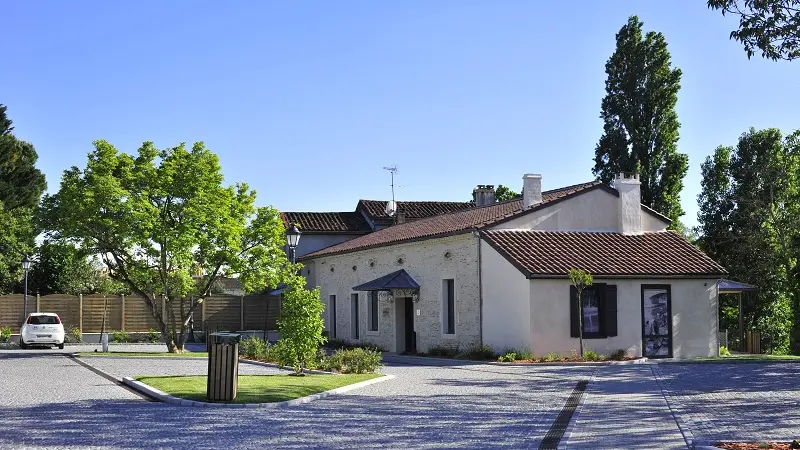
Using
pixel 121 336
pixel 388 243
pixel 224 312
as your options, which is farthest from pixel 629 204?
pixel 121 336

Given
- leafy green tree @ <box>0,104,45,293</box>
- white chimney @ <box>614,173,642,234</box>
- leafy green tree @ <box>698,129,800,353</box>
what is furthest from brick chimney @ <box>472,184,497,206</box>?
leafy green tree @ <box>0,104,45,293</box>

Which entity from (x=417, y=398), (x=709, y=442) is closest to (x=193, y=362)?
(x=417, y=398)

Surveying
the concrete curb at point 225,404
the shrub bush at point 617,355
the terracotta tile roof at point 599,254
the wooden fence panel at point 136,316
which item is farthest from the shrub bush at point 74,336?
the shrub bush at point 617,355

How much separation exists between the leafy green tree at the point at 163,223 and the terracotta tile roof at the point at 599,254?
27.1 feet

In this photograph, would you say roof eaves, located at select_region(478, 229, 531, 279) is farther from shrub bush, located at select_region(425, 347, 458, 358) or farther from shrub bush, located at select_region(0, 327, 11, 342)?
shrub bush, located at select_region(0, 327, 11, 342)

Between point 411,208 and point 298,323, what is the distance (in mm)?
30364

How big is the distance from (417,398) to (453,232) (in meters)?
13.5

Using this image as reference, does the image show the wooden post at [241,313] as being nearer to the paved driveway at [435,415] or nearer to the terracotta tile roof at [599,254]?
the terracotta tile roof at [599,254]

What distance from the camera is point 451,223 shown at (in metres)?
33.5

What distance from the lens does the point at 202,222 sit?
30.8 meters

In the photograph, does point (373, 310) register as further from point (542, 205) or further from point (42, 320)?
point (42, 320)

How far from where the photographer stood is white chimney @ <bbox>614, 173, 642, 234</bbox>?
30984 millimetres

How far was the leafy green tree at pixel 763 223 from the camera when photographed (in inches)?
1722

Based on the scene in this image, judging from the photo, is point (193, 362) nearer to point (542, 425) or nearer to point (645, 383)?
point (645, 383)
